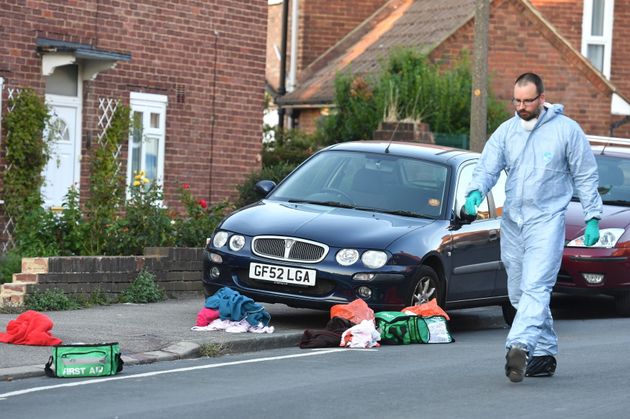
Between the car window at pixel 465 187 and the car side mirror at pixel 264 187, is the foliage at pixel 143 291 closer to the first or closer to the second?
the car side mirror at pixel 264 187

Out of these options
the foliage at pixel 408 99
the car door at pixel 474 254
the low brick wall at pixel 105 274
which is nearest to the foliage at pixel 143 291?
the low brick wall at pixel 105 274

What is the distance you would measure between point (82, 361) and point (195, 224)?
6553mm

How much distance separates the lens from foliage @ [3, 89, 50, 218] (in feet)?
62.8

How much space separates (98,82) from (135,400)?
40.8 ft

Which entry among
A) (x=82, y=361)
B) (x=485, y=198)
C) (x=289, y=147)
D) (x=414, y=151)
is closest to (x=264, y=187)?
(x=414, y=151)

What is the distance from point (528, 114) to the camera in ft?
34.0

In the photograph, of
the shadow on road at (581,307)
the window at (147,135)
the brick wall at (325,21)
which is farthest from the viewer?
the brick wall at (325,21)

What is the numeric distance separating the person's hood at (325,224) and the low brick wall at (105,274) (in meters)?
1.88

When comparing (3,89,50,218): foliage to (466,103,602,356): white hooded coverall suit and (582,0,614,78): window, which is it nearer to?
(466,103,602,356): white hooded coverall suit

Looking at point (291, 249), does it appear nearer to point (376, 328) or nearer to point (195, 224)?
point (376, 328)

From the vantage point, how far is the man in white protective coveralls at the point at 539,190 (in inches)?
405

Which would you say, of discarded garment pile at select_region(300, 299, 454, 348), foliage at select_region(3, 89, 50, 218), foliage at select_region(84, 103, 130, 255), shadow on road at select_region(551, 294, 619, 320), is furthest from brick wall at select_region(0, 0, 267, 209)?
discarded garment pile at select_region(300, 299, 454, 348)

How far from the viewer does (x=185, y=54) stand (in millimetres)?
22484

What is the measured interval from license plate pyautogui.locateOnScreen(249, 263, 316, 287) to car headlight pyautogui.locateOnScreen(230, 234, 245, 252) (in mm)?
257
